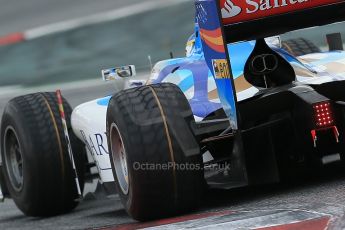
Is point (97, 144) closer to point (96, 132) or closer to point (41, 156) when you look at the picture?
point (96, 132)

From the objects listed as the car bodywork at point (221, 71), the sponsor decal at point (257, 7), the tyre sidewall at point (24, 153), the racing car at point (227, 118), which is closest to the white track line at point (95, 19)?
the car bodywork at point (221, 71)

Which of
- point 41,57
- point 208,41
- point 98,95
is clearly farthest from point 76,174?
point 41,57

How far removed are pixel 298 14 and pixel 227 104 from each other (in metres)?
0.79

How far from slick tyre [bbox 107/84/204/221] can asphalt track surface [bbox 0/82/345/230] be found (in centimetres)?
14

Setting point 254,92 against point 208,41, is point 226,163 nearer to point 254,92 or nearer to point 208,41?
point 254,92

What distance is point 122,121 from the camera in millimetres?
6133

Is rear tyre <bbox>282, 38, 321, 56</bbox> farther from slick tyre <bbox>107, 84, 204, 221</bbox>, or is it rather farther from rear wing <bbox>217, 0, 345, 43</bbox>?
slick tyre <bbox>107, 84, 204, 221</bbox>

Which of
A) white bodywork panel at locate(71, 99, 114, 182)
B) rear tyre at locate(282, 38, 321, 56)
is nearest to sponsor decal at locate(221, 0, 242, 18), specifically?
white bodywork panel at locate(71, 99, 114, 182)

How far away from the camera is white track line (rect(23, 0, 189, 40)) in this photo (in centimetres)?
1469

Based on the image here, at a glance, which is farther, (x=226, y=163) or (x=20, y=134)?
(x=20, y=134)

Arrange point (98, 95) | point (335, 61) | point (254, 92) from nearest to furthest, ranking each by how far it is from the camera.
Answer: point (254, 92) < point (335, 61) < point (98, 95)

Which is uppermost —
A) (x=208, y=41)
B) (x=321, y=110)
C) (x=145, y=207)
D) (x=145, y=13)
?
(x=145, y=13)

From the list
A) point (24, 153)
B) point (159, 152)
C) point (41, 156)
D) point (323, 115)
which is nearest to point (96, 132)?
point (41, 156)

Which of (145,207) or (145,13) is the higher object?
(145,13)
